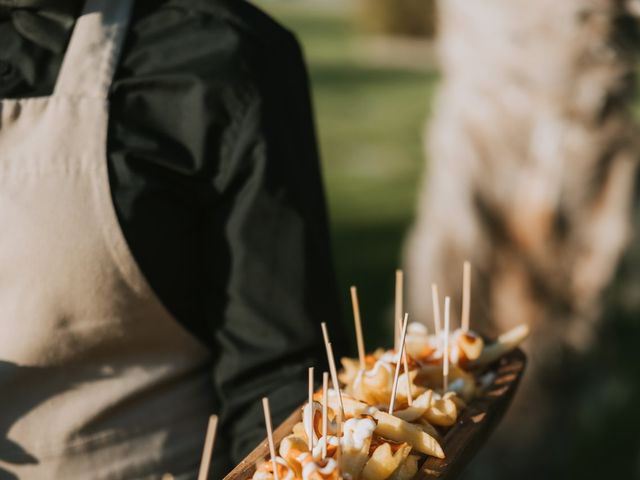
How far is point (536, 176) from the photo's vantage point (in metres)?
3.15

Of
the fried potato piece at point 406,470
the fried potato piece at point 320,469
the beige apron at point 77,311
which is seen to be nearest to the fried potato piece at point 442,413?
the fried potato piece at point 406,470

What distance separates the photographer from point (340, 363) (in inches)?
Answer: 60.3

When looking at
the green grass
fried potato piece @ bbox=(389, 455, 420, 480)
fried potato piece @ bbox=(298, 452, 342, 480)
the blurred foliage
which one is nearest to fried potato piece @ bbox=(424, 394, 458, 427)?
fried potato piece @ bbox=(389, 455, 420, 480)

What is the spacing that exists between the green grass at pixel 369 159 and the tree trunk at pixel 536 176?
4.93ft

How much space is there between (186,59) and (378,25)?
1611 centimetres

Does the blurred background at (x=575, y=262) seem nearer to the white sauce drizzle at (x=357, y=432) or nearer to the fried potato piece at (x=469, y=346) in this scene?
the fried potato piece at (x=469, y=346)

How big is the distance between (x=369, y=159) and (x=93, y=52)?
295 inches

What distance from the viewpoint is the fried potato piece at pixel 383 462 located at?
1.09 m

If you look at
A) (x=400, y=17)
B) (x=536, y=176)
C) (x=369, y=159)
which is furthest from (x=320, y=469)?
(x=400, y=17)

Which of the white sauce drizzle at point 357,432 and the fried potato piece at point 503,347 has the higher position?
the white sauce drizzle at point 357,432

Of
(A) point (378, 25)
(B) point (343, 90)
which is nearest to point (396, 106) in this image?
(B) point (343, 90)

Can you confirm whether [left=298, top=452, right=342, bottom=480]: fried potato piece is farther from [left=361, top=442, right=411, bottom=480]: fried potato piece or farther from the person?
the person

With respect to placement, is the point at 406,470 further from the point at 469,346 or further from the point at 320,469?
the point at 469,346

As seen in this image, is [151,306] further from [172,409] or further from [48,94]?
[48,94]
